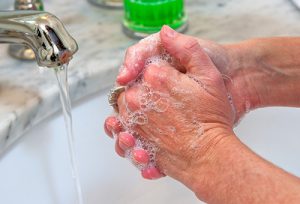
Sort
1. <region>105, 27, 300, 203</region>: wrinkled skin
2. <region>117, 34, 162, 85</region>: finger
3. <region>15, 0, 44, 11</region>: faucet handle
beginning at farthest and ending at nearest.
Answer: <region>15, 0, 44, 11</region>: faucet handle
<region>117, 34, 162, 85</region>: finger
<region>105, 27, 300, 203</region>: wrinkled skin

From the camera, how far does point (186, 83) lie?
0.53m

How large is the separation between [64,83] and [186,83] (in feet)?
0.48

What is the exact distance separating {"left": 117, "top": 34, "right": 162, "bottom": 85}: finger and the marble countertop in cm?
11

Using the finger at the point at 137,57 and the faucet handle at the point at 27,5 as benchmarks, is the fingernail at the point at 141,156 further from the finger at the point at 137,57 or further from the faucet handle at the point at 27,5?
the faucet handle at the point at 27,5

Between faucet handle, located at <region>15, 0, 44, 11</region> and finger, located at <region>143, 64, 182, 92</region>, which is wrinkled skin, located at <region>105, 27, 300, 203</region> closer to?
finger, located at <region>143, 64, 182, 92</region>

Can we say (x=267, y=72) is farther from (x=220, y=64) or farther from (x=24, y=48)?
(x=24, y=48)

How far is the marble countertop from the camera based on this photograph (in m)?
0.63

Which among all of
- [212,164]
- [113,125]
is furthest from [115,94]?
[212,164]

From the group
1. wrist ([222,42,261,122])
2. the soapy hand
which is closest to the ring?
the soapy hand

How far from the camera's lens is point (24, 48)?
715 millimetres

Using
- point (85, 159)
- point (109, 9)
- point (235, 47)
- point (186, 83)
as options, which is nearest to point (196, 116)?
point (186, 83)

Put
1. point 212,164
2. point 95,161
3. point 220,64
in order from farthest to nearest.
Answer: point 95,161
point 220,64
point 212,164

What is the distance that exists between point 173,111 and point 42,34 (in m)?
0.15

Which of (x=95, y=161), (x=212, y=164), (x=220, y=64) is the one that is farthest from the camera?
(x=95, y=161)
